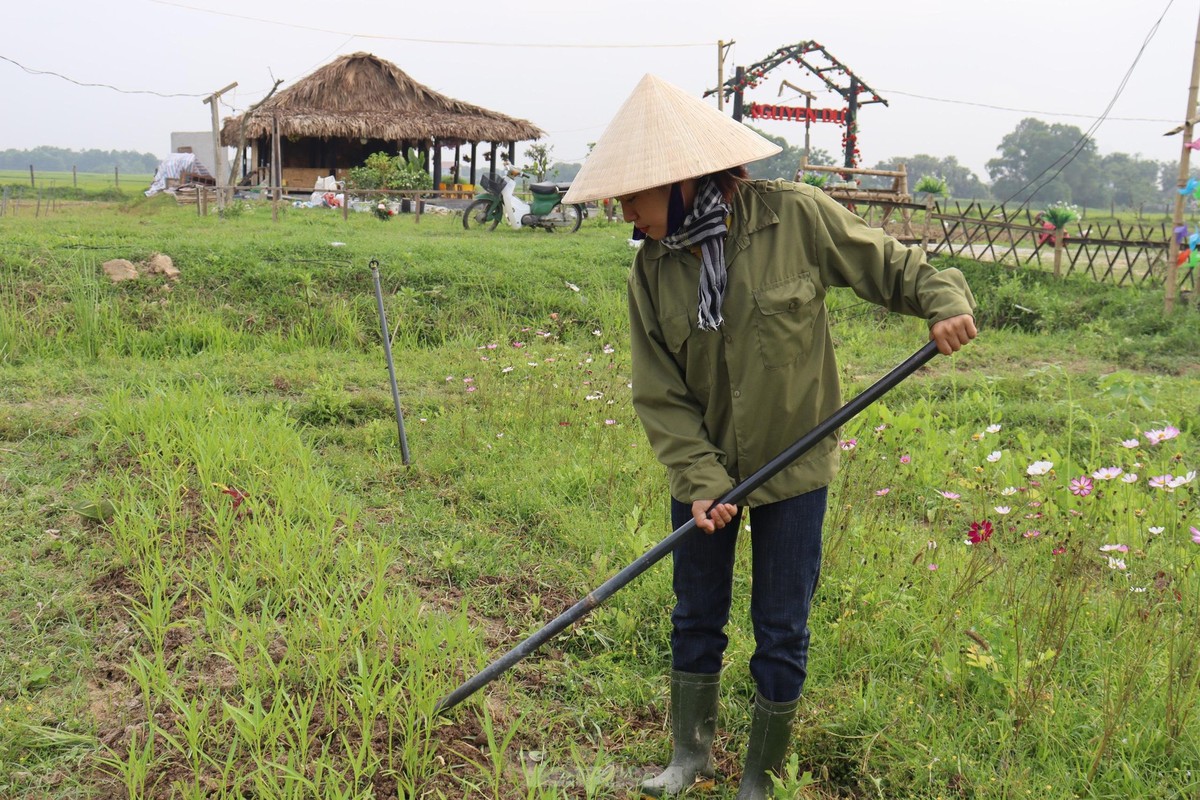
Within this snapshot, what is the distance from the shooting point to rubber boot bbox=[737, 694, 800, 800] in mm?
2098

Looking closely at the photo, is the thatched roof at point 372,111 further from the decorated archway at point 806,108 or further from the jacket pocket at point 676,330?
the jacket pocket at point 676,330

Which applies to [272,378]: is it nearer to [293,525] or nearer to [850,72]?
[293,525]

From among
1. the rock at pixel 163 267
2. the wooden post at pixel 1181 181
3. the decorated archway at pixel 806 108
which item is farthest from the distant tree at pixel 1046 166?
the rock at pixel 163 267

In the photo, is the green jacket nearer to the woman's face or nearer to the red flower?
the woman's face

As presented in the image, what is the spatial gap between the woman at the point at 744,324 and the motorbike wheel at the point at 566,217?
482 inches

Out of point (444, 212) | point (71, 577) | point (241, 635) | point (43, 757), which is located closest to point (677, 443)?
point (241, 635)

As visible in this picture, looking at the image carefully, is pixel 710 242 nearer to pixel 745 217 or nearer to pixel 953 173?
pixel 745 217

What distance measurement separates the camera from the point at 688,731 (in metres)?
2.24

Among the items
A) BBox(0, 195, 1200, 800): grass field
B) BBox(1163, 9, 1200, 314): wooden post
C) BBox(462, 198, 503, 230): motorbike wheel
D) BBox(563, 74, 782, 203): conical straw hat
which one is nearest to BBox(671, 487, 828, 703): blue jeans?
BBox(0, 195, 1200, 800): grass field

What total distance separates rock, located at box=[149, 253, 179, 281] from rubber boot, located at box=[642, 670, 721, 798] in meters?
6.45

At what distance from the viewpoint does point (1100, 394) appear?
5.88 metres

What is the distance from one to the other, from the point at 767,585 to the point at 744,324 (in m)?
0.55

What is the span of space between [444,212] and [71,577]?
48.9 ft

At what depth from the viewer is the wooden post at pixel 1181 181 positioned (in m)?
8.22
